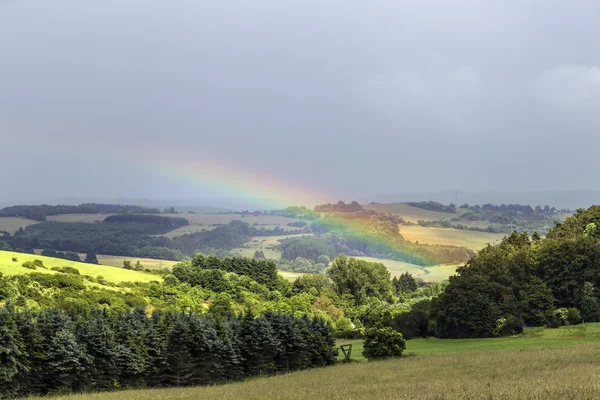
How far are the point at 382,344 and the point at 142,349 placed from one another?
75.6 ft

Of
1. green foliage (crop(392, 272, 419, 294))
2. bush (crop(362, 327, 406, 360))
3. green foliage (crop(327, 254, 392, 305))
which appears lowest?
green foliage (crop(392, 272, 419, 294))

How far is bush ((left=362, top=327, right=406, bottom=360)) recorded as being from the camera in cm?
5259

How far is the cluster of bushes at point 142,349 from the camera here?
35344 mm

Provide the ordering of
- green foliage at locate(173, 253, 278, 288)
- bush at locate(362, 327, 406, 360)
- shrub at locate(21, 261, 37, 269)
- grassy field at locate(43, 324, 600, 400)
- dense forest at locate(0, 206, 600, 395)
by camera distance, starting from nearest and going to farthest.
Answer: grassy field at locate(43, 324, 600, 400) → dense forest at locate(0, 206, 600, 395) → bush at locate(362, 327, 406, 360) → shrub at locate(21, 261, 37, 269) → green foliage at locate(173, 253, 278, 288)

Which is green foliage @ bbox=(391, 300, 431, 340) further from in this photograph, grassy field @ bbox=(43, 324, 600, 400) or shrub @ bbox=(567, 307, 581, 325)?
grassy field @ bbox=(43, 324, 600, 400)

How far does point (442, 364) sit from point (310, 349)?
46.6 feet

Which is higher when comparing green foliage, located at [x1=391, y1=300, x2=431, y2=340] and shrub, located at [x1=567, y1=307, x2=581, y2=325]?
shrub, located at [x1=567, y1=307, x2=581, y2=325]

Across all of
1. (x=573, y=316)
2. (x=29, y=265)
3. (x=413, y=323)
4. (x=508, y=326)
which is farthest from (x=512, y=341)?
(x=29, y=265)

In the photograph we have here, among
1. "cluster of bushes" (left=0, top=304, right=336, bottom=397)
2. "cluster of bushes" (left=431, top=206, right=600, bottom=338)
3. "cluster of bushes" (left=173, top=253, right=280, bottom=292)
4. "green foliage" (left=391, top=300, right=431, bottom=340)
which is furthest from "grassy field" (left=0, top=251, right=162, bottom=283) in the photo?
"cluster of bushes" (left=431, top=206, right=600, bottom=338)

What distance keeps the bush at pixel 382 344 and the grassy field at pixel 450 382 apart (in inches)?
302

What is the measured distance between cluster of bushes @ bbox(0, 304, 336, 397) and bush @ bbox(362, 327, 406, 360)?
11.8 feet

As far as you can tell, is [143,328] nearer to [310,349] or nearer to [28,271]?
[310,349]

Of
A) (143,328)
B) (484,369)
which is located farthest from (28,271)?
(484,369)

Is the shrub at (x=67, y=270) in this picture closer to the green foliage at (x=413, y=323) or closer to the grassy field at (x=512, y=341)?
the grassy field at (x=512, y=341)
